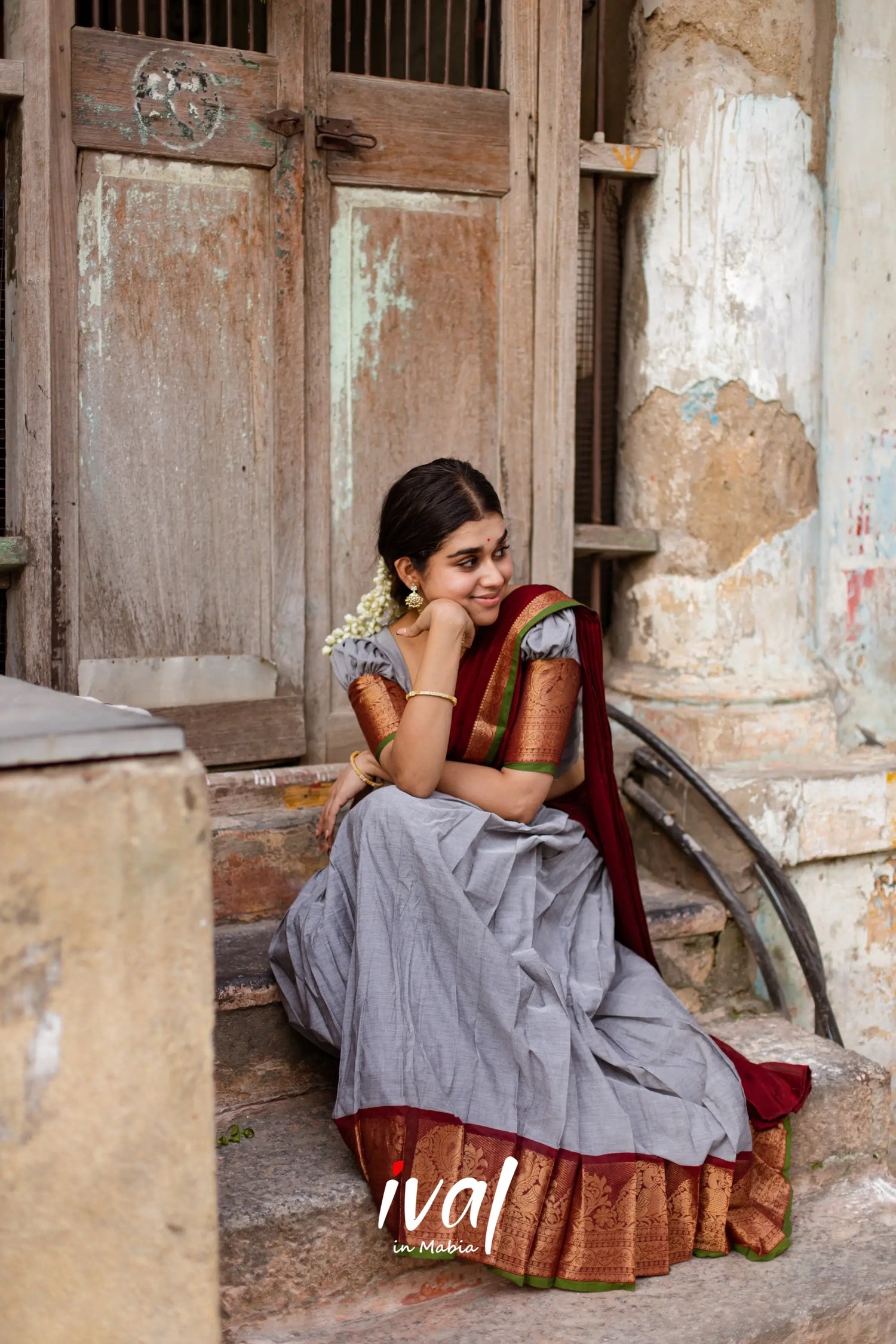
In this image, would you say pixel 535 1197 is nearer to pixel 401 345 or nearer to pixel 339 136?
pixel 401 345

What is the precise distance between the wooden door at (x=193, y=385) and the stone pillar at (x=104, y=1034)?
199cm

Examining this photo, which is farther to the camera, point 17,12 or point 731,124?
point 731,124

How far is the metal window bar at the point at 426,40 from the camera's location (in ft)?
12.2

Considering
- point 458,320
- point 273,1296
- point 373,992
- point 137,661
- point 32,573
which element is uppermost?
point 458,320

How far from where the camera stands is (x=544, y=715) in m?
2.79

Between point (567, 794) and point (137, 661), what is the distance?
123 cm

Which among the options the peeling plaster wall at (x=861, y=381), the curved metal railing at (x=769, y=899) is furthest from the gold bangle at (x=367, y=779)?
the peeling plaster wall at (x=861, y=381)

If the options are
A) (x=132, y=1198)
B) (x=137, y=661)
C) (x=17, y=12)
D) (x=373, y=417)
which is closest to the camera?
(x=132, y=1198)

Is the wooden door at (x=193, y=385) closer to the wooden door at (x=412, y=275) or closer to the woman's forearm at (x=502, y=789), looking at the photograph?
the wooden door at (x=412, y=275)

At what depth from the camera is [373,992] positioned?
2518mm

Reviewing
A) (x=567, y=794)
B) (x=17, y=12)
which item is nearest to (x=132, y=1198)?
(x=567, y=794)

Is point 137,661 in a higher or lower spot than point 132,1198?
higher

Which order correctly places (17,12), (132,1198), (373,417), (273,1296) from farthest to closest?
(373,417) → (17,12) → (273,1296) → (132,1198)

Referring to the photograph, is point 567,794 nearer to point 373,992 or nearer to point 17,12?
point 373,992
